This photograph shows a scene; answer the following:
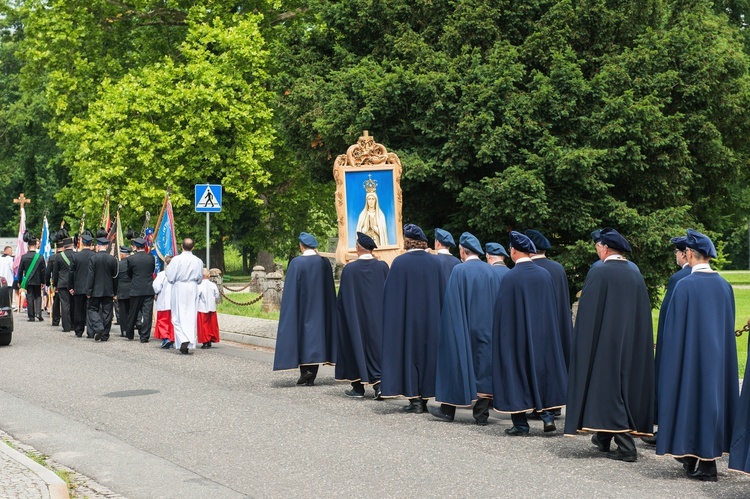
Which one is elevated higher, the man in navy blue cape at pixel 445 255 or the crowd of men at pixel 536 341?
the man in navy blue cape at pixel 445 255

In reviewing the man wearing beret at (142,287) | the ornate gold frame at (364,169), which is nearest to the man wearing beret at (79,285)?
the man wearing beret at (142,287)

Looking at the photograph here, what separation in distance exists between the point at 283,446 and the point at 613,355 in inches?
115

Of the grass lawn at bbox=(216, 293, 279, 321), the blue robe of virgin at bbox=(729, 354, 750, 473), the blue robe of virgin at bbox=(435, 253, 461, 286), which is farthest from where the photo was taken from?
the grass lawn at bbox=(216, 293, 279, 321)

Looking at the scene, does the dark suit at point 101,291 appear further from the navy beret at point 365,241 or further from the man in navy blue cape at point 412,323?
the man in navy blue cape at point 412,323

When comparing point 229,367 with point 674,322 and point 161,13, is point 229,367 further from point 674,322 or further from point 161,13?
point 161,13

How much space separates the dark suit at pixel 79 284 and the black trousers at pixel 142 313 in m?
1.48

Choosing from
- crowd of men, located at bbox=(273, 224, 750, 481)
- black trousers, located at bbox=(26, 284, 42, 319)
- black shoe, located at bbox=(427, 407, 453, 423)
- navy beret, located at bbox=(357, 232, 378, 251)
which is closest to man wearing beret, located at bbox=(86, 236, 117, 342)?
black trousers, located at bbox=(26, 284, 42, 319)

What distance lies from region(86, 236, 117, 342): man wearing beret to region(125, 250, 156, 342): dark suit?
602 mm

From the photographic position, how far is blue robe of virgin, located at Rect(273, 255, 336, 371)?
14.1 m

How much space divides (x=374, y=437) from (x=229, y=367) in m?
6.35

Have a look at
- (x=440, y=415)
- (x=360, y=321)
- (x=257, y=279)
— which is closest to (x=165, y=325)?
(x=360, y=321)

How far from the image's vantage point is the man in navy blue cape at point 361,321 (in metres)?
13.2

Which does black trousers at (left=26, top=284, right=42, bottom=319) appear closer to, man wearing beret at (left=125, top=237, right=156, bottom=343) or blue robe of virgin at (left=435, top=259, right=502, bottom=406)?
man wearing beret at (left=125, top=237, right=156, bottom=343)

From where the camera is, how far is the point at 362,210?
19.4 meters
